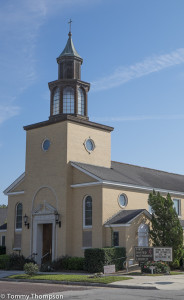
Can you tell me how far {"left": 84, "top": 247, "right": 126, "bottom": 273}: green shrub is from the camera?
25.2 meters

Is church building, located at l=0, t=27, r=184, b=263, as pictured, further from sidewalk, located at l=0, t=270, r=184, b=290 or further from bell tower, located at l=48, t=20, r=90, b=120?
sidewalk, located at l=0, t=270, r=184, b=290

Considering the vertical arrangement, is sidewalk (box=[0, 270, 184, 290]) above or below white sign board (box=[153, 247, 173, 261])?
below

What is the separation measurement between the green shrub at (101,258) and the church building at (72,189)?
1038 mm

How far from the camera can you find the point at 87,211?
2919cm

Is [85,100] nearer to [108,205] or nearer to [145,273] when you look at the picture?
[108,205]

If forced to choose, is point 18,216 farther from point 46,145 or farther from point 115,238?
point 115,238

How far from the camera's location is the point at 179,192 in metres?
35.3

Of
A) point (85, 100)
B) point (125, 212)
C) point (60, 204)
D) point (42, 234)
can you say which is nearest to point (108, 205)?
point (125, 212)

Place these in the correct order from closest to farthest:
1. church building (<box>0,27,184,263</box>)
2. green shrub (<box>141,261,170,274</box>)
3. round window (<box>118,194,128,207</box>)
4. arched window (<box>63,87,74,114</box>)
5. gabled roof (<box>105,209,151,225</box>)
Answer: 1. green shrub (<box>141,261,170,274</box>)
2. gabled roof (<box>105,209,151,225</box>)
3. church building (<box>0,27,184,263</box>)
4. round window (<box>118,194,128,207</box>)
5. arched window (<box>63,87,74,114</box>)

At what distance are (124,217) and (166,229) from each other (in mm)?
2925

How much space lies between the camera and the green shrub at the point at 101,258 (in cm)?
2519

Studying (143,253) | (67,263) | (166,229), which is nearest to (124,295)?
(143,253)

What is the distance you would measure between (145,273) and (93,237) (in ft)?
18.5

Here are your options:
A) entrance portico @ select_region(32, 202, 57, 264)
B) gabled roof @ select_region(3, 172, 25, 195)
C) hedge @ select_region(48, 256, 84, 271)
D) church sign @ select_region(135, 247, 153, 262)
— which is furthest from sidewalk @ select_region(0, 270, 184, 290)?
gabled roof @ select_region(3, 172, 25, 195)
